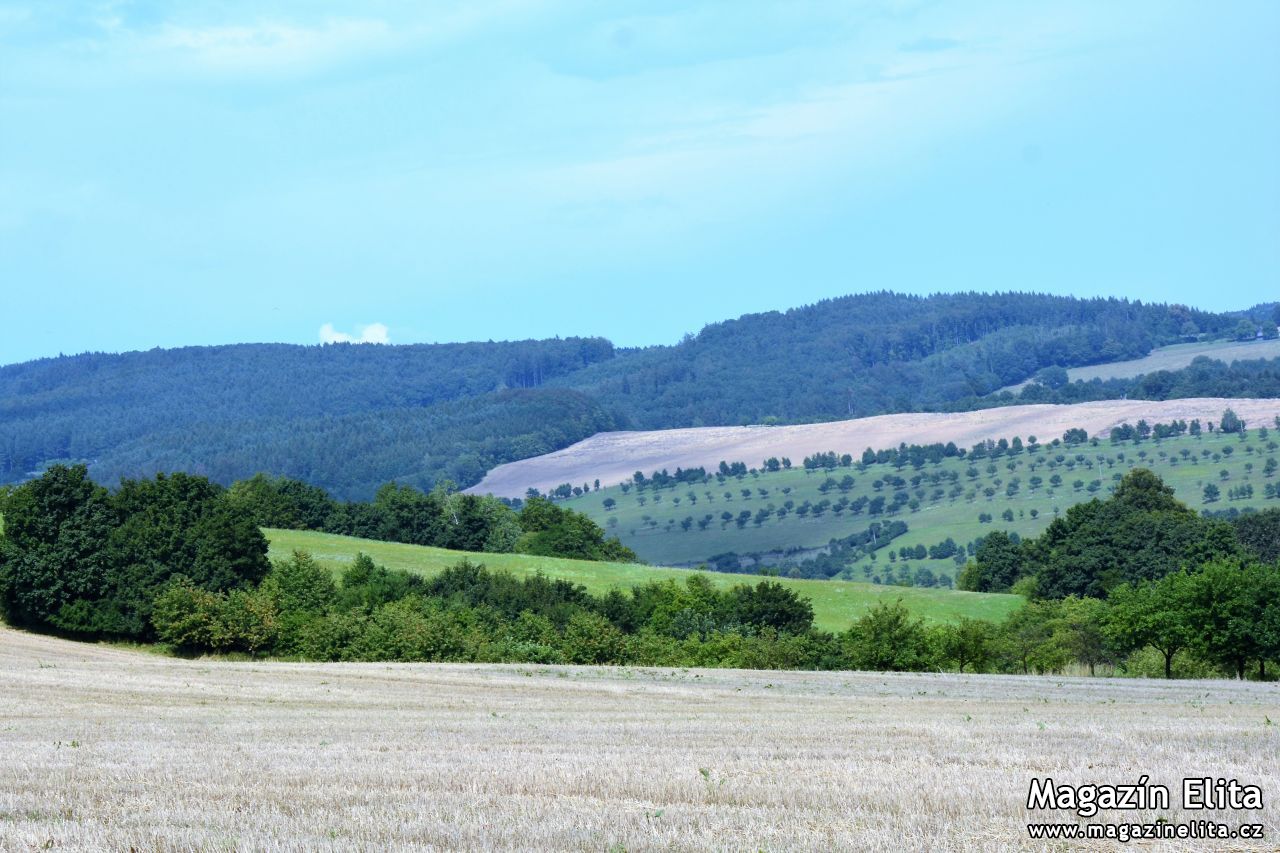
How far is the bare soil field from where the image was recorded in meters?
13.8

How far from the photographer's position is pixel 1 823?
47.1 feet

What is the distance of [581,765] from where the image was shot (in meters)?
19.7

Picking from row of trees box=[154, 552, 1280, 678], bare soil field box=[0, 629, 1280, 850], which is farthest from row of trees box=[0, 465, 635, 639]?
Answer: bare soil field box=[0, 629, 1280, 850]

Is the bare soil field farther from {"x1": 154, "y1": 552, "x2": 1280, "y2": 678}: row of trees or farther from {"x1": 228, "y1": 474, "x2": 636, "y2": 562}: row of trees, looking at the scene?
{"x1": 228, "y1": 474, "x2": 636, "y2": 562}: row of trees

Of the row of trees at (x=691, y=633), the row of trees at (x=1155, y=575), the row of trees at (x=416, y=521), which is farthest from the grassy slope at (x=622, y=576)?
the row of trees at (x=416, y=521)

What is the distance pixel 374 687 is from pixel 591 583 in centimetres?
6653

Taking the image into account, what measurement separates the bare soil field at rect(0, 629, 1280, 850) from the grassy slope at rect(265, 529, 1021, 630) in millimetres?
66726

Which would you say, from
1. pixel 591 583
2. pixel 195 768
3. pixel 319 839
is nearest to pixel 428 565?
pixel 591 583

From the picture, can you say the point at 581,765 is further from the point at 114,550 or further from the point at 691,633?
the point at 114,550

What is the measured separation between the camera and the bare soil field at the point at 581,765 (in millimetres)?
13766

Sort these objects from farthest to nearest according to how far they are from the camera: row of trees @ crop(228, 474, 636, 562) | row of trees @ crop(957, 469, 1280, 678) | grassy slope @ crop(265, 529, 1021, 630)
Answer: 1. row of trees @ crop(228, 474, 636, 562)
2. grassy slope @ crop(265, 529, 1021, 630)
3. row of trees @ crop(957, 469, 1280, 678)

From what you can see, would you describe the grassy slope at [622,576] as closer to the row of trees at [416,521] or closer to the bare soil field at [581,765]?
the row of trees at [416,521]

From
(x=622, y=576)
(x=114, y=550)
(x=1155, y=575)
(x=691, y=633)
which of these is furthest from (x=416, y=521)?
(x=1155, y=575)

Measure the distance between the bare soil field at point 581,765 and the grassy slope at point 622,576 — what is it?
66.7 meters
